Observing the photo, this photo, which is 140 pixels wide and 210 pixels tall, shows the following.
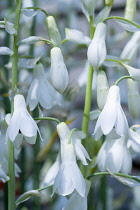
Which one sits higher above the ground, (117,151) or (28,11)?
(28,11)

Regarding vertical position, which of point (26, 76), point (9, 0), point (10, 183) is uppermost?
point (9, 0)

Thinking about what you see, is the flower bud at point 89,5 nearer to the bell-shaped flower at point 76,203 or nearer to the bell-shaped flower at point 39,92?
the bell-shaped flower at point 39,92

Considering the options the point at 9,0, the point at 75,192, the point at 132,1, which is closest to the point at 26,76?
the point at 9,0

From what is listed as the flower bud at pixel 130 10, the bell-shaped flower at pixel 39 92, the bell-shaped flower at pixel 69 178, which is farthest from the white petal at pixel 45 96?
the flower bud at pixel 130 10

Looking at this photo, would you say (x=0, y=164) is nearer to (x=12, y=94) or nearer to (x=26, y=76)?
(x=12, y=94)

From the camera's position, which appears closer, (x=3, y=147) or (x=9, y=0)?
(x=3, y=147)

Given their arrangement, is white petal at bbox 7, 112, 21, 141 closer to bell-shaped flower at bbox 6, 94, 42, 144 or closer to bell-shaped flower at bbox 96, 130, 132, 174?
bell-shaped flower at bbox 6, 94, 42, 144

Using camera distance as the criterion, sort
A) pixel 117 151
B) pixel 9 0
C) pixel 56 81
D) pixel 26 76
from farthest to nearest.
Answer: pixel 26 76
pixel 9 0
pixel 117 151
pixel 56 81
